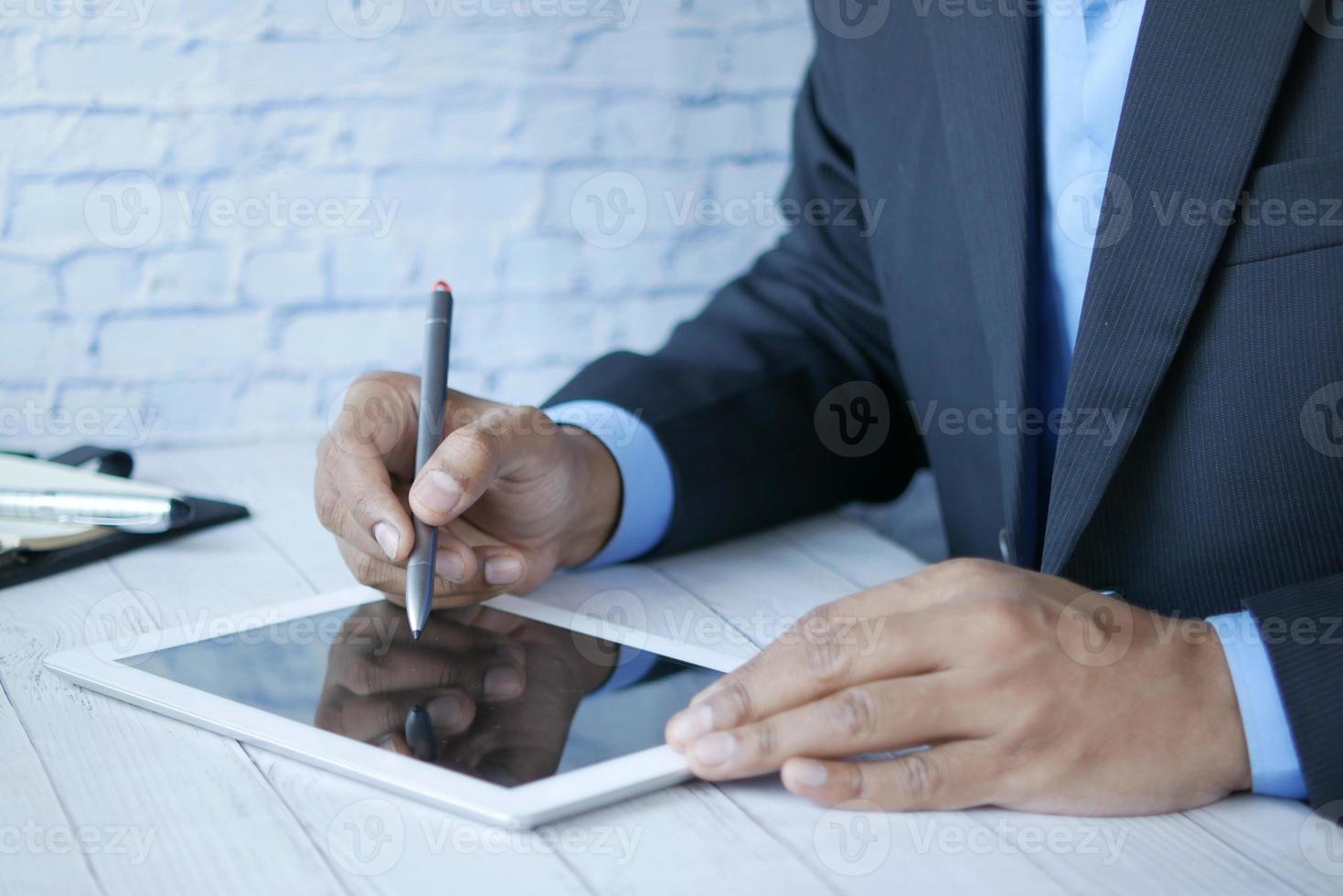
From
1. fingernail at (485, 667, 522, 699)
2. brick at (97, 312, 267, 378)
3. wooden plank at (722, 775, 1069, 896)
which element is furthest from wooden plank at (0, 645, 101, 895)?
brick at (97, 312, 267, 378)

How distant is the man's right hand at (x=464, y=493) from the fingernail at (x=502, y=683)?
118 millimetres

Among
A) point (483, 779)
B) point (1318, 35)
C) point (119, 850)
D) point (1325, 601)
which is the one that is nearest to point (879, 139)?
point (1318, 35)

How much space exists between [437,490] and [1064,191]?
518 mm

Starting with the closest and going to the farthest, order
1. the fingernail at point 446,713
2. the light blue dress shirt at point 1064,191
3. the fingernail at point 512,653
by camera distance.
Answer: the fingernail at point 446,713, the fingernail at point 512,653, the light blue dress shirt at point 1064,191

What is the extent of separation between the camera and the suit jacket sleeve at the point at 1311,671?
625mm

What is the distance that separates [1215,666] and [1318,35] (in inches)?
15.1

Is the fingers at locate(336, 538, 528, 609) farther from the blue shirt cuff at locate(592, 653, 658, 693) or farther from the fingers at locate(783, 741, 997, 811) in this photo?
the fingers at locate(783, 741, 997, 811)

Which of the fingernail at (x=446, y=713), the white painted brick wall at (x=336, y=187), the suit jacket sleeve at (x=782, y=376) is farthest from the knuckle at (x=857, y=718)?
the white painted brick wall at (x=336, y=187)

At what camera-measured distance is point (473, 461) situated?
0.82 meters

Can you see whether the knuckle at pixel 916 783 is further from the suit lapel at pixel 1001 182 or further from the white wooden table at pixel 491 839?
the suit lapel at pixel 1001 182

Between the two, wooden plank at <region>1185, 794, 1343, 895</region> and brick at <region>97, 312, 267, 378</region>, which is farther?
brick at <region>97, 312, 267, 378</region>

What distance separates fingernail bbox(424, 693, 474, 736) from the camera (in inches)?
26.6

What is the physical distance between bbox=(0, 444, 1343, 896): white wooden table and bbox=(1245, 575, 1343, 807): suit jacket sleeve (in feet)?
0.11

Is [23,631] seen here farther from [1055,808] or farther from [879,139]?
[879,139]
